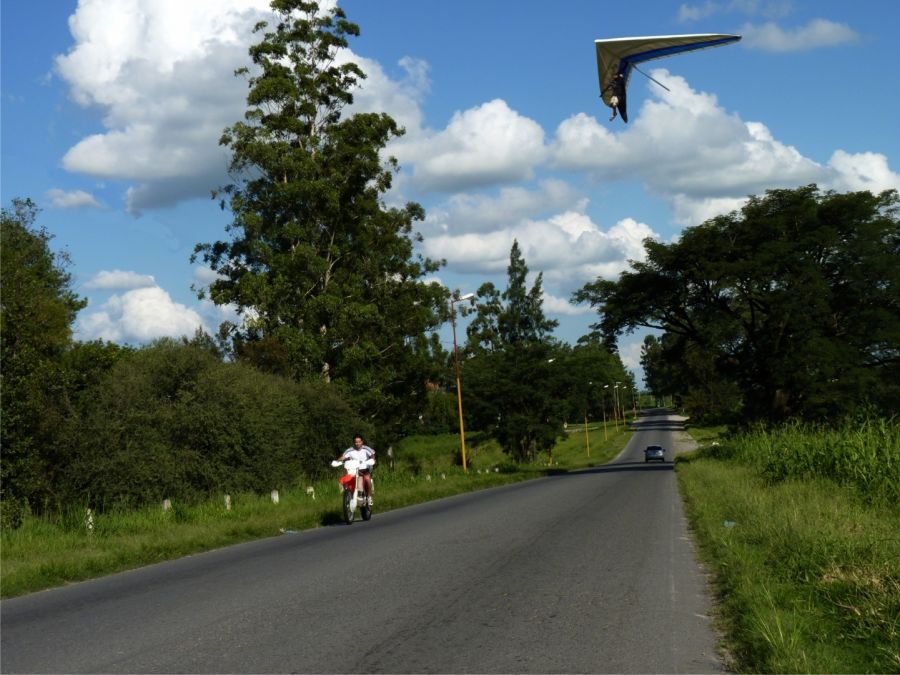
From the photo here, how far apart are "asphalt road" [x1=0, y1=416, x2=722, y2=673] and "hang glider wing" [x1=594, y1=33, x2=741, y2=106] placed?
5076 mm

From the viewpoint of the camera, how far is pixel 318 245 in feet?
154

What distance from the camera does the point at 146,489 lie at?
21.1 metres

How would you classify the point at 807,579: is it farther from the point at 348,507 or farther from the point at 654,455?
the point at 654,455

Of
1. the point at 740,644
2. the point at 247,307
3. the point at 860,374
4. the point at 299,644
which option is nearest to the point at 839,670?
the point at 740,644

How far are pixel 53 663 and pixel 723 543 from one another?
8397 mm

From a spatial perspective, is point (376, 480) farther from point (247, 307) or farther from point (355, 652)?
point (355, 652)

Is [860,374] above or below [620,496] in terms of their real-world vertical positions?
above

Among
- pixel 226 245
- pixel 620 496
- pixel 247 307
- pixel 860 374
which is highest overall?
pixel 226 245

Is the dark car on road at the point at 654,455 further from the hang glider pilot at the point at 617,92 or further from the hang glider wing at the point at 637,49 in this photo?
the hang glider wing at the point at 637,49

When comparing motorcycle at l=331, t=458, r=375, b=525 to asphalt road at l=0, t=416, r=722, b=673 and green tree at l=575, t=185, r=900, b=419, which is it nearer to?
asphalt road at l=0, t=416, r=722, b=673

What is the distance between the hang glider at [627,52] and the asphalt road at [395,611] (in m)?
5.08

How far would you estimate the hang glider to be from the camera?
8156mm

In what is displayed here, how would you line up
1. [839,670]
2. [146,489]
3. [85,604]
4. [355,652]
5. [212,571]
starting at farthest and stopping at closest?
[146,489] < [212,571] < [85,604] < [355,652] < [839,670]

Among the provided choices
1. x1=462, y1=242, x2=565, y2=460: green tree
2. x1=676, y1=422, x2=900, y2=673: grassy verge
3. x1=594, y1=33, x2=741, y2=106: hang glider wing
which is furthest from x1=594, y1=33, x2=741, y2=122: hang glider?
x1=462, y1=242, x2=565, y2=460: green tree
